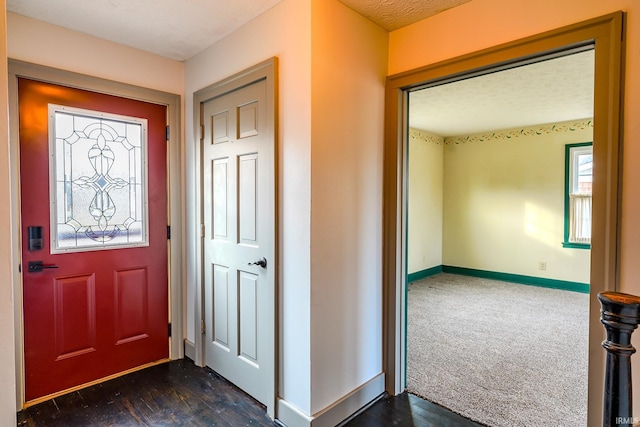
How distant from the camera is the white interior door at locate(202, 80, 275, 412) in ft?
6.89

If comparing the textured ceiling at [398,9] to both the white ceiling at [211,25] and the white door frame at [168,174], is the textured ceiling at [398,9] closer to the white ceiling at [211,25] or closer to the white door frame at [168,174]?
the white ceiling at [211,25]

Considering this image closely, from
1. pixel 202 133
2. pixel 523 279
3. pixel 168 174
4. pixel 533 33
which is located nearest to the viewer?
pixel 533 33

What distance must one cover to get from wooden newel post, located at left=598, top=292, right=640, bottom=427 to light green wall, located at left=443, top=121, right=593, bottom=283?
509 centimetres

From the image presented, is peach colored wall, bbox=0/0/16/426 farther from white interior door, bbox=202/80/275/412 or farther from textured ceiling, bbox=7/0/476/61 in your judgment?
white interior door, bbox=202/80/275/412

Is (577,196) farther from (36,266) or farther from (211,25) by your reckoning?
(36,266)

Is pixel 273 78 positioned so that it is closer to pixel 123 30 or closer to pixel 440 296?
pixel 123 30

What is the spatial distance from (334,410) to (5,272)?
5.61 ft

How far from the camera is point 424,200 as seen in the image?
5762mm

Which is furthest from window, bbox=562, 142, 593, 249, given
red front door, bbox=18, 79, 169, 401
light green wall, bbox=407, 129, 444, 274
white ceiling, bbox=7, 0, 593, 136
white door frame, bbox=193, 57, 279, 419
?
red front door, bbox=18, 79, 169, 401

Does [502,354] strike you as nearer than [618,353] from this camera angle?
No

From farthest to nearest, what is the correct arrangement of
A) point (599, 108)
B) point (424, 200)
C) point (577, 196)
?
1. point (424, 200)
2. point (577, 196)
3. point (599, 108)

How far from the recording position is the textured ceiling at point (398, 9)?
1.95 meters

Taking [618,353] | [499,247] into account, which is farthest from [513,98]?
[618,353]

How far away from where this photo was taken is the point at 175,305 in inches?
110
